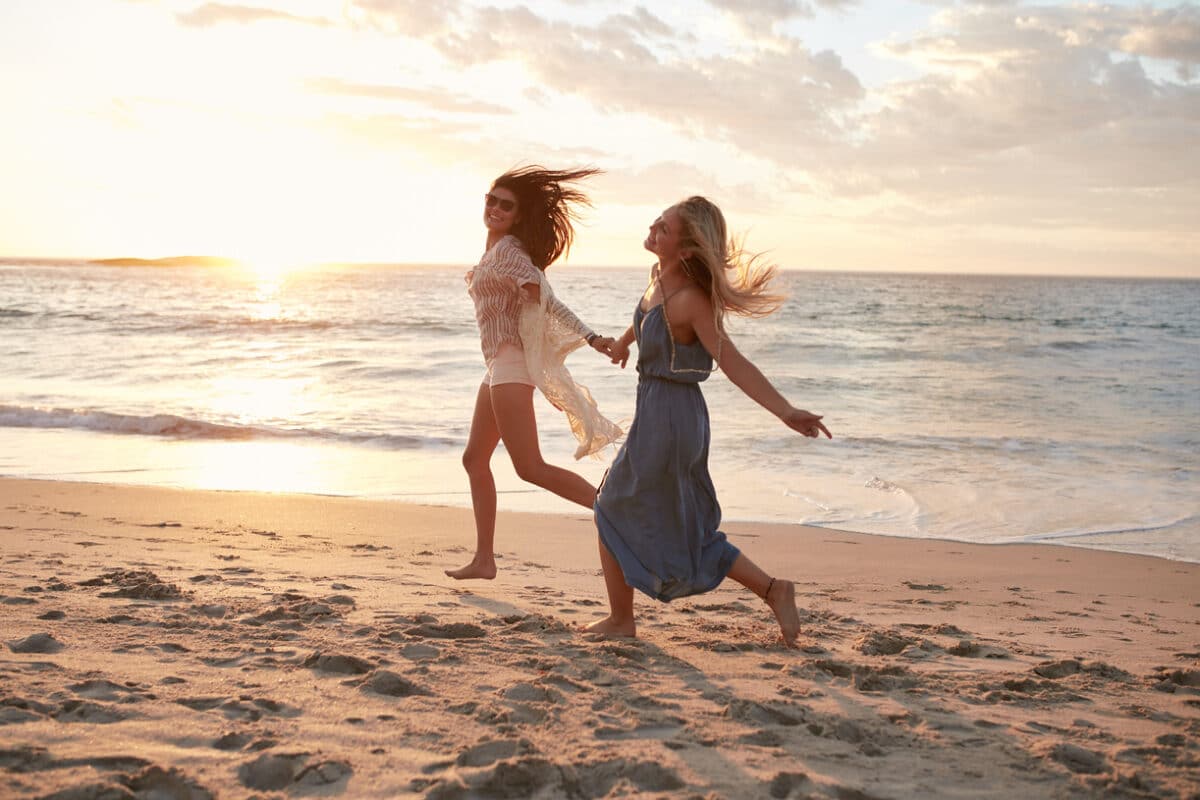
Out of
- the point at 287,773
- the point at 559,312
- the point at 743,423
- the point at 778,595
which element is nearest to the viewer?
the point at 287,773

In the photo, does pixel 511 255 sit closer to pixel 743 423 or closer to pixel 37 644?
pixel 37 644

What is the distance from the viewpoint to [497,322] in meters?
4.86

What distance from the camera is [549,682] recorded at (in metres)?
3.41

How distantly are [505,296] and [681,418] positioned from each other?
139 centimetres

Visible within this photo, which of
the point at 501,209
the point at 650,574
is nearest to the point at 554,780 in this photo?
the point at 650,574

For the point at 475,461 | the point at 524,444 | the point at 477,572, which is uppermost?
the point at 524,444

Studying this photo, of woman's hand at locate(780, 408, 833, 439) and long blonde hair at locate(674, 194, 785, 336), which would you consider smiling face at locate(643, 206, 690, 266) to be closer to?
long blonde hair at locate(674, 194, 785, 336)

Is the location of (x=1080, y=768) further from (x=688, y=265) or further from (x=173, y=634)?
(x=173, y=634)

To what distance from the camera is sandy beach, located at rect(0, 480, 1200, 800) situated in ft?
8.67

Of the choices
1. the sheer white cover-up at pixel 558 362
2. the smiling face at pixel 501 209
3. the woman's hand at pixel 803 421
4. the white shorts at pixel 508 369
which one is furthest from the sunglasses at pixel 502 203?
the woman's hand at pixel 803 421

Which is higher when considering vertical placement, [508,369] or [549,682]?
[508,369]

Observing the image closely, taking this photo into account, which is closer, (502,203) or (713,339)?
(713,339)

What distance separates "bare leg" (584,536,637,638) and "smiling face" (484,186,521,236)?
1727 mm

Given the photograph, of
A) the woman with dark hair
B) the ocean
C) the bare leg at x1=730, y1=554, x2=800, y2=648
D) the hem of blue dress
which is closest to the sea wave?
the ocean
